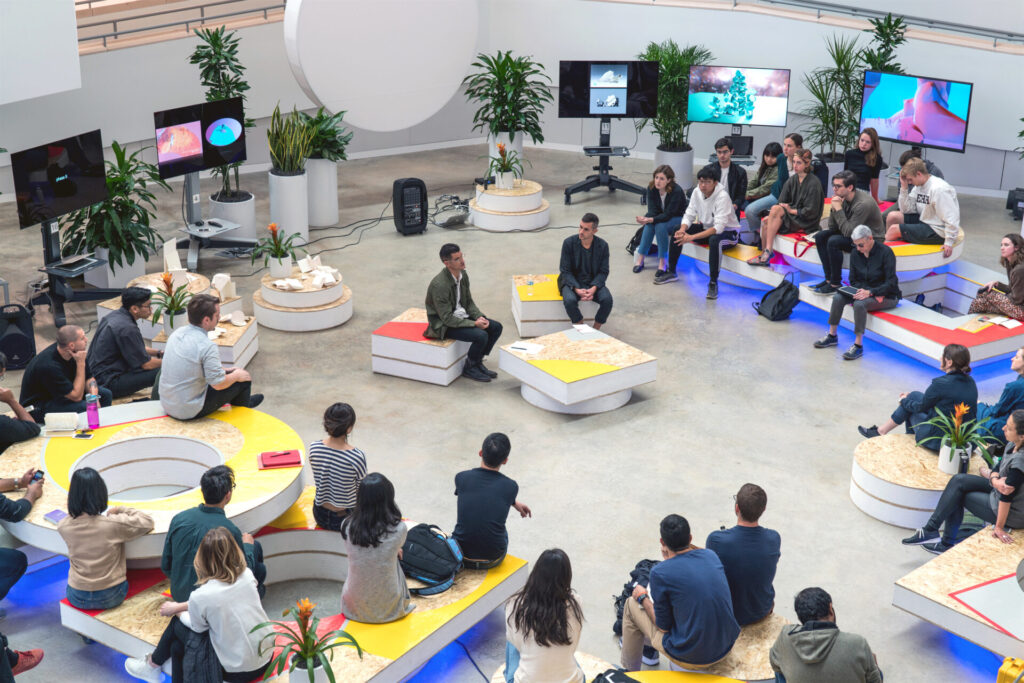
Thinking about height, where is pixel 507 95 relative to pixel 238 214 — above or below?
above

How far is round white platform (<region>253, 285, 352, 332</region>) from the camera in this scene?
9.65 metres

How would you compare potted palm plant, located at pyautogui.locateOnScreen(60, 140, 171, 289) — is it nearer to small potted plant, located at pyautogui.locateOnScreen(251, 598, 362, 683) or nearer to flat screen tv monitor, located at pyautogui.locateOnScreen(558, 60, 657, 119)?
flat screen tv monitor, located at pyautogui.locateOnScreen(558, 60, 657, 119)

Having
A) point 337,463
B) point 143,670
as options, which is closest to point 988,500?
point 337,463

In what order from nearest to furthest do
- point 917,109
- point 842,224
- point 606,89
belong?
1. point 842,224
2. point 917,109
3. point 606,89

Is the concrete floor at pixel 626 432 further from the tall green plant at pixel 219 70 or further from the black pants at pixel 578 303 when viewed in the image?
the tall green plant at pixel 219 70

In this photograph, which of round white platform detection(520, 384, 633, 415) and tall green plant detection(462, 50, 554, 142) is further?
tall green plant detection(462, 50, 554, 142)

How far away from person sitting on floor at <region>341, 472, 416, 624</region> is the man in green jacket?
340 cm

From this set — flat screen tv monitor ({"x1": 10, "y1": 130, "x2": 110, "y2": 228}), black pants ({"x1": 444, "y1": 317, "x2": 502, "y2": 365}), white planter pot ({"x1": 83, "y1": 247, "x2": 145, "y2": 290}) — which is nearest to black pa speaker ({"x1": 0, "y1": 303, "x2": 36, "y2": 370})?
flat screen tv monitor ({"x1": 10, "y1": 130, "x2": 110, "y2": 228})

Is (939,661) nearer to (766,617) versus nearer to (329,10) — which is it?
(766,617)

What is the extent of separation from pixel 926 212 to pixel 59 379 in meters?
7.64

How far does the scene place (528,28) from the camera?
15.8 m

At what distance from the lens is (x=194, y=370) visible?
679 cm

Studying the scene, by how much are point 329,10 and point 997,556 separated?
31.5 feet

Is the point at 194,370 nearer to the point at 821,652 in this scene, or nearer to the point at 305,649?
the point at 305,649
